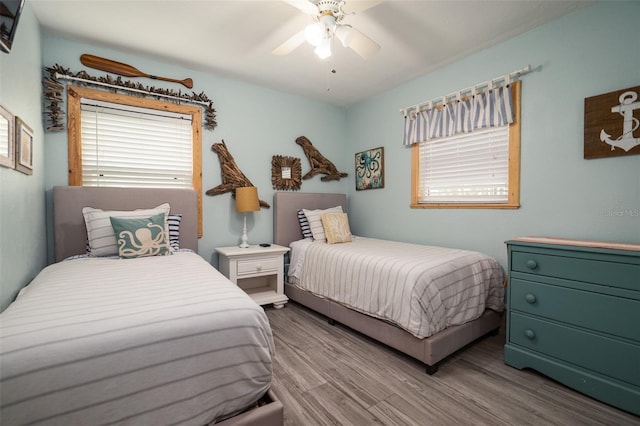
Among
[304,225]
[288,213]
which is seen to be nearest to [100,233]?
[288,213]

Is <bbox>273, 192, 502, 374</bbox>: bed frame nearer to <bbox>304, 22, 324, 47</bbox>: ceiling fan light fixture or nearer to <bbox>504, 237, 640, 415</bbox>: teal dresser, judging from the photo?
<bbox>504, 237, 640, 415</bbox>: teal dresser

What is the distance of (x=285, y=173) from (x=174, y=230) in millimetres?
1537

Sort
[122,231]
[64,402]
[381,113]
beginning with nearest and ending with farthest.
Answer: [64,402], [122,231], [381,113]

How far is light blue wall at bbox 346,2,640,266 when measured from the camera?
77.9 inches

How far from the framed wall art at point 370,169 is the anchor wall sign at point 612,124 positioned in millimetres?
1991

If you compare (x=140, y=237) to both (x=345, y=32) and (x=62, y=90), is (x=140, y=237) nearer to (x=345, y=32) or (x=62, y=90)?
(x=62, y=90)

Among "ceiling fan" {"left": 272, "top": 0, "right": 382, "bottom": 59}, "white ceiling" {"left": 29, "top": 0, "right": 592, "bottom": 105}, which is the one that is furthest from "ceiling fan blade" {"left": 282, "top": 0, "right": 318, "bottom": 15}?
"white ceiling" {"left": 29, "top": 0, "right": 592, "bottom": 105}

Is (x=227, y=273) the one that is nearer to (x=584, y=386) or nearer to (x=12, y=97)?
(x=12, y=97)

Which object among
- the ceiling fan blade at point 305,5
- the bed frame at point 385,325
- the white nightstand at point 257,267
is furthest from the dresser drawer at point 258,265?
the ceiling fan blade at point 305,5

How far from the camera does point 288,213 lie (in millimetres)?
3598

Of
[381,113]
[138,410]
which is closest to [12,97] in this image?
[138,410]

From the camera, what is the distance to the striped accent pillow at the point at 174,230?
8.63 feet

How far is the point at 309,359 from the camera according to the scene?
2.08m

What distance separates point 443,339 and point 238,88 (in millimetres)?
3270
